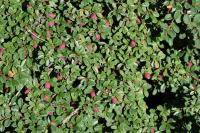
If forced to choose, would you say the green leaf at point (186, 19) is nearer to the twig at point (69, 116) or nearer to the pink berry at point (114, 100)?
the pink berry at point (114, 100)

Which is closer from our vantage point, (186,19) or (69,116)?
(186,19)

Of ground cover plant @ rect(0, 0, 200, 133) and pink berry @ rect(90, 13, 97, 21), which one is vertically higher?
pink berry @ rect(90, 13, 97, 21)

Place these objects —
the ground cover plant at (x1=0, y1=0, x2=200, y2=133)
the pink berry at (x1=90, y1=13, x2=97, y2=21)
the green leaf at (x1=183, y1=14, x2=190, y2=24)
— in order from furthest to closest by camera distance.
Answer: the pink berry at (x1=90, y1=13, x2=97, y2=21)
the ground cover plant at (x1=0, y1=0, x2=200, y2=133)
the green leaf at (x1=183, y1=14, x2=190, y2=24)

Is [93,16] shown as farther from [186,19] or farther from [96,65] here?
[186,19]

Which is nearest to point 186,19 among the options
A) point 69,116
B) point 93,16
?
point 93,16

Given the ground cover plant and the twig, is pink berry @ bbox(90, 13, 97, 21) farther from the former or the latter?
the twig

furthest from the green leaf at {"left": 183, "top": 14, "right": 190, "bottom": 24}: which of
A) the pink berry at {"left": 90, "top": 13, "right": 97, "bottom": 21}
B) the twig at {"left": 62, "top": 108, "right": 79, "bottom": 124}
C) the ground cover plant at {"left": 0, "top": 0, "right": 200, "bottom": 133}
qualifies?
the twig at {"left": 62, "top": 108, "right": 79, "bottom": 124}

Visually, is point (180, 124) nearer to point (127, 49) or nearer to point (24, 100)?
point (127, 49)

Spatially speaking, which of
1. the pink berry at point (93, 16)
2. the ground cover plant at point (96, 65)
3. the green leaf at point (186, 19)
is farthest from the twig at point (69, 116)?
the green leaf at point (186, 19)
